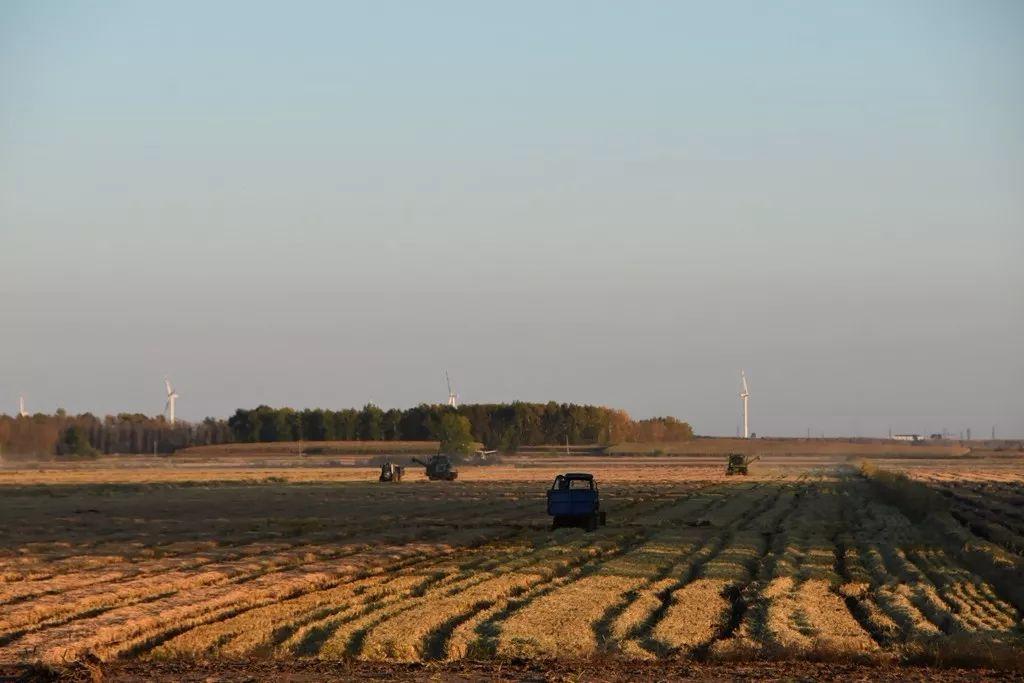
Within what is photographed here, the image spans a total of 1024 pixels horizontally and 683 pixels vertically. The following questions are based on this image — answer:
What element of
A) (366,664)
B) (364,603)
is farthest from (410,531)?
(366,664)

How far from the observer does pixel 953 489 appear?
3137 inches

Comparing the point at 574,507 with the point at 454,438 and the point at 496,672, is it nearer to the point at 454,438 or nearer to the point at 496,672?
the point at 496,672

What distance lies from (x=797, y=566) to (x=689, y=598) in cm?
758

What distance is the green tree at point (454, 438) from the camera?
16400 cm

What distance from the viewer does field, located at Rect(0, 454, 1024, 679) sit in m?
19.9

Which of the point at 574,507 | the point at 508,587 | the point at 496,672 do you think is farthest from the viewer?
the point at 574,507

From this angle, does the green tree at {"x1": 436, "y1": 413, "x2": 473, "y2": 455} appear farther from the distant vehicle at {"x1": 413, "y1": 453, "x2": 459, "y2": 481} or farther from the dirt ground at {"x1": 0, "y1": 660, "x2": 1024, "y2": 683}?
the dirt ground at {"x1": 0, "y1": 660, "x2": 1024, "y2": 683}

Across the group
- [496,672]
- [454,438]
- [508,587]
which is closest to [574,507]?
[508,587]

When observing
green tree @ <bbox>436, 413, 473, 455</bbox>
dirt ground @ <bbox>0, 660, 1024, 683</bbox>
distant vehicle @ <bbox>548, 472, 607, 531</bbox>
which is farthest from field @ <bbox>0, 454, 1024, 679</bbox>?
green tree @ <bbox>436, 413, 473, 455</bbox>

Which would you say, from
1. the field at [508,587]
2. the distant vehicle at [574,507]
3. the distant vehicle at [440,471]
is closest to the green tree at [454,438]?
the distant vehicle at [440,471]

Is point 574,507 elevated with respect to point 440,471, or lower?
lower

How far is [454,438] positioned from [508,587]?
139330 millimetres

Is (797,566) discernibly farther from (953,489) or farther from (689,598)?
(953,489)

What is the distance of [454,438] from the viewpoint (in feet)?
544
